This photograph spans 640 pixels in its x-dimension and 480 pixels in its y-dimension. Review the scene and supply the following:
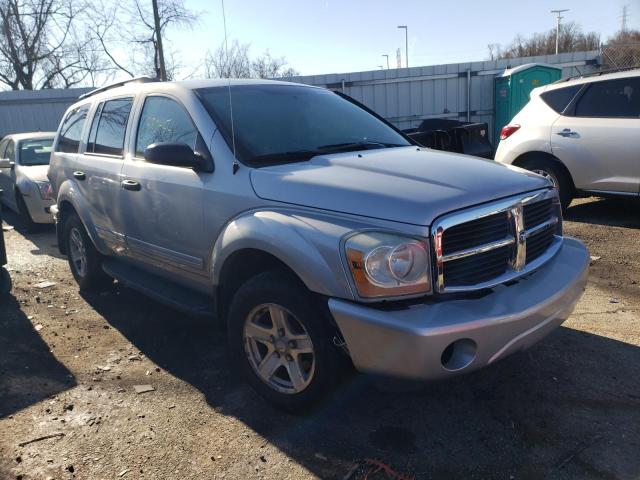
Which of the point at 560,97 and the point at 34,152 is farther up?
the point at 560,97

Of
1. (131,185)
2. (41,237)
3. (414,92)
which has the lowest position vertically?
(41,237)

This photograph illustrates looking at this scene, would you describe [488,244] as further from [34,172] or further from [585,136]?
[34,172]

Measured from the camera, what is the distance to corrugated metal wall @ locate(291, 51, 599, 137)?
14375 mm

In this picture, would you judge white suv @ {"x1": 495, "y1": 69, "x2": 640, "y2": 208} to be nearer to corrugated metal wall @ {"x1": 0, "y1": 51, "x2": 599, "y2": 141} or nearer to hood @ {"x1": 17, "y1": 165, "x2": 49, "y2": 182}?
hood @ {"x1": 17, "y1": 165, "x2": 49, "y2": 182}

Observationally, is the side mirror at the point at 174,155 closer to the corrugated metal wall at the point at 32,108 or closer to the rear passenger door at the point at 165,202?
the rear passenger door at the point at 165,202

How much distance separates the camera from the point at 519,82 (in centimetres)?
1348

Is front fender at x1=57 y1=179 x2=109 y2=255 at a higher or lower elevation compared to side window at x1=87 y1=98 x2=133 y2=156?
lower

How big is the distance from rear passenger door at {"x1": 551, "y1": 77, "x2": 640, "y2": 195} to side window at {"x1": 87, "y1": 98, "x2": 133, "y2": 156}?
518 centimetres

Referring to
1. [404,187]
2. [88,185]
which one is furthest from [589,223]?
[88,185]

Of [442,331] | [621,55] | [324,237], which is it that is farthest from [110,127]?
[621,55]

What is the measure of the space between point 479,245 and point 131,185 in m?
2.58

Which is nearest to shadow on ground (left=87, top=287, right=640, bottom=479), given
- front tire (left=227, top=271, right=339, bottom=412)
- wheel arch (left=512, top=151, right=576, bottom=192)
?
front tire (left=227, top=271, right=339, bottom=412)

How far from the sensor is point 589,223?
6824mm

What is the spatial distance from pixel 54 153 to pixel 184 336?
283 cm
